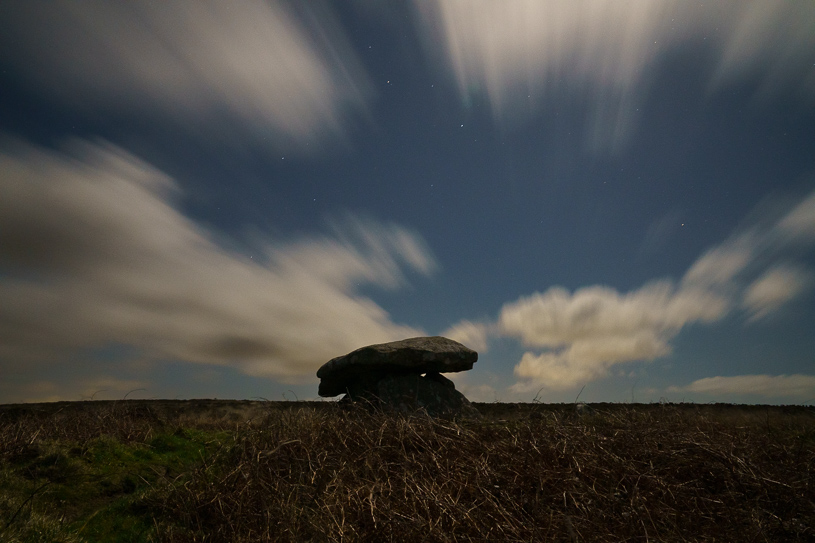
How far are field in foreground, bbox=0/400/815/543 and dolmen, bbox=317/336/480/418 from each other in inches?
186

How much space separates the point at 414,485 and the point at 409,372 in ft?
27.0

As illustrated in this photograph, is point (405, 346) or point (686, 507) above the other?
point (405, 346)

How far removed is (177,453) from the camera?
27.9ft

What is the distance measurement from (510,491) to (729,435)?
4.80 m

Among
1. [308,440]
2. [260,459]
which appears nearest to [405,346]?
[308,440]

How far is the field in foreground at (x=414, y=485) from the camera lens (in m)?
5.08

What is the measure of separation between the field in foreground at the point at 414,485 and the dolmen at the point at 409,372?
→ 4.73 m

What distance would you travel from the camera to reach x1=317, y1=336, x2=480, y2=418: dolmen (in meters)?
13.3

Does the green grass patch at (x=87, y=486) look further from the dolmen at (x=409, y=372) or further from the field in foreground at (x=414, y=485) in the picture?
the dolmen at (x=409, y=372)

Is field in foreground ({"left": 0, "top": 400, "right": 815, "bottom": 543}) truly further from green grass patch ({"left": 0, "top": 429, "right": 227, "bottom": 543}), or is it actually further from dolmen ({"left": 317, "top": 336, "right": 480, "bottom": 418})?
dolmen ({"left": 317, "top": 336, "right": 480, "bottom": 418})

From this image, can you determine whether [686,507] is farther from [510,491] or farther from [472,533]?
[472,533]

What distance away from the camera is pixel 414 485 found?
587cm

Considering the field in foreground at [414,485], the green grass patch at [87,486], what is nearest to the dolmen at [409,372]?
the field in foreground at [414,485]

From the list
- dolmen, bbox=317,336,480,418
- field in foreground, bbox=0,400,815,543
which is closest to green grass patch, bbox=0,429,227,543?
field in foreground, bbox=0,400,815,543
